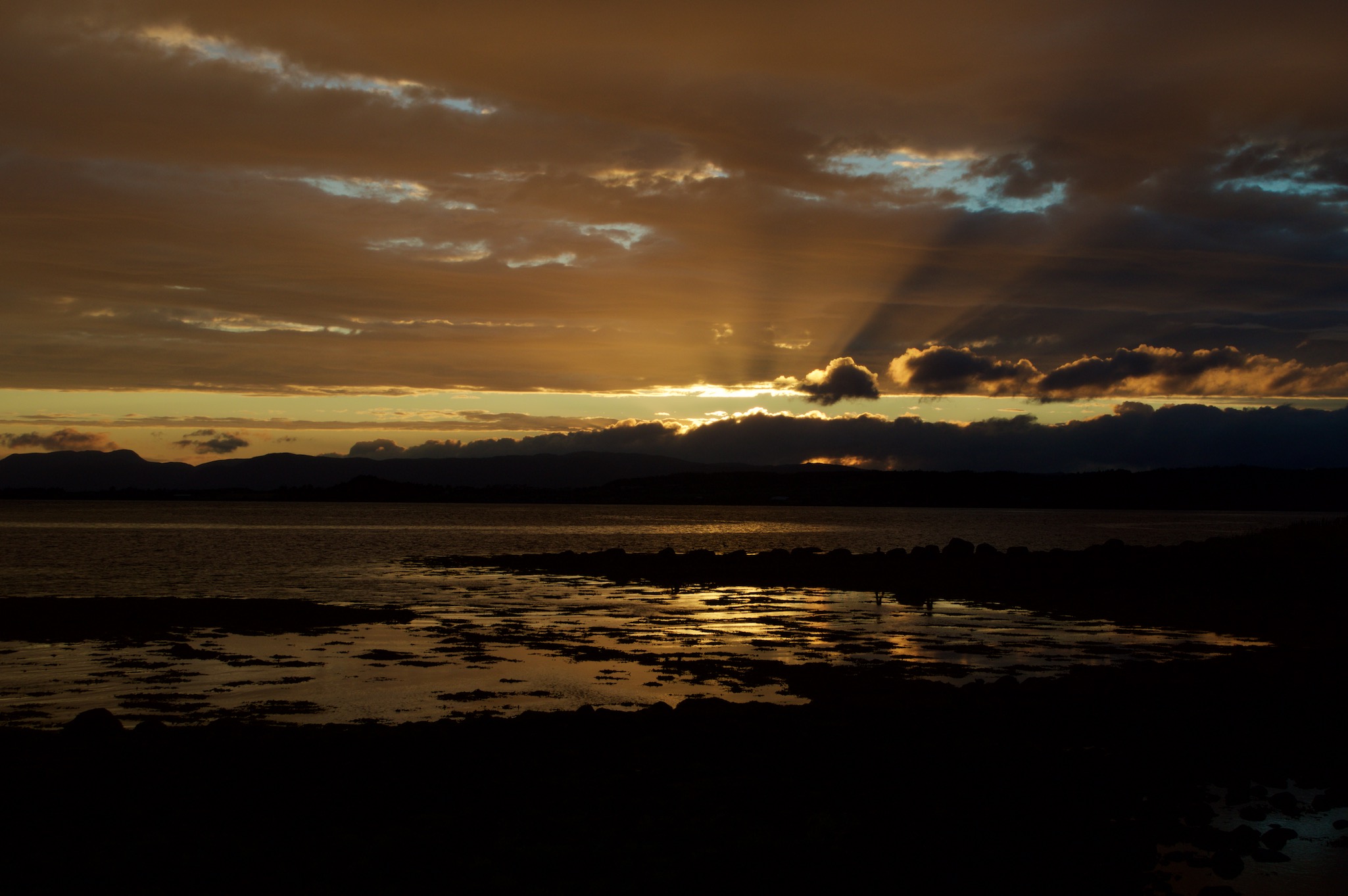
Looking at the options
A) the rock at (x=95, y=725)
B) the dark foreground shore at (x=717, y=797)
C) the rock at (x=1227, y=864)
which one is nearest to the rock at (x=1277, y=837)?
the dark foreground shore at (x=717, y=797)

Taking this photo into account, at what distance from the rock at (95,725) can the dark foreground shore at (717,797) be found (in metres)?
0.04

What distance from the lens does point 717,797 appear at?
1089 centimetres

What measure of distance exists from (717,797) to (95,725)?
8910 millimetres

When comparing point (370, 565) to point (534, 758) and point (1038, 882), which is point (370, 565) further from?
point (1038, 882)

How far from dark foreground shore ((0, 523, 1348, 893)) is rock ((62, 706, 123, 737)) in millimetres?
36

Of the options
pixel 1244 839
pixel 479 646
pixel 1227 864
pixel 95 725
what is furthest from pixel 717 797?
pixel 479 646

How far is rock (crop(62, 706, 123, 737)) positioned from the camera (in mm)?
12766

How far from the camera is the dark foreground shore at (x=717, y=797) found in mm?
8812

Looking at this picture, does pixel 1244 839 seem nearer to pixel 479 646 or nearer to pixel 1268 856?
pixel 1268 856

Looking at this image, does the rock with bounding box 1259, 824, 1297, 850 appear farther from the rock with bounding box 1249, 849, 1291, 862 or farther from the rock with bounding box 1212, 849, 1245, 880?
the rock with bounding box 1212, 849, 1245, 880

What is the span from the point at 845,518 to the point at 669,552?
12557cm

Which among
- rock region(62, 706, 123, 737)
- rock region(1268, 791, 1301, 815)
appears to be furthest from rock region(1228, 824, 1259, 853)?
rock region(62, 706, 123, 737)

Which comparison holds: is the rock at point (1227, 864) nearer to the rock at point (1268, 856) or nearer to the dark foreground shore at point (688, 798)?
the dark foreground shore at point (688, 798)

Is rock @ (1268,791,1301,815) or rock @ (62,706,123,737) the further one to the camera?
rock @ (62,706,123,737)
